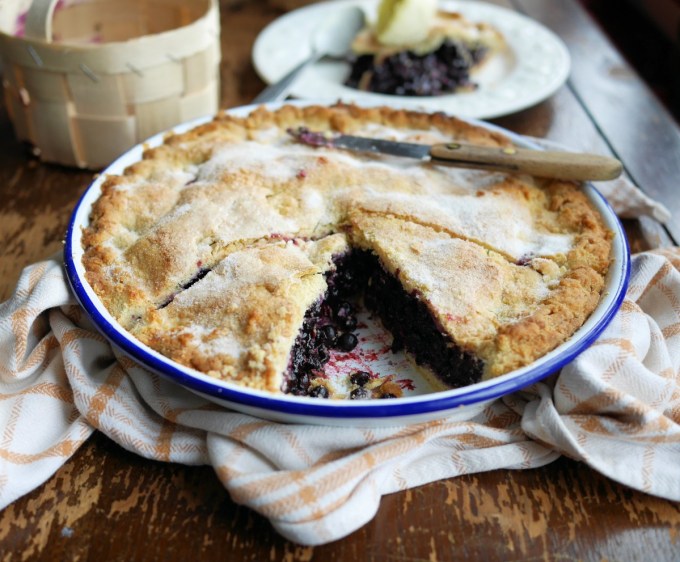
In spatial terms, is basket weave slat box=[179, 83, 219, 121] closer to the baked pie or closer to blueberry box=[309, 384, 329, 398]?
the baked pie

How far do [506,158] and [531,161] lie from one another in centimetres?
9

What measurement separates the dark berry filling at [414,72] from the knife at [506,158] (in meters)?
1.30

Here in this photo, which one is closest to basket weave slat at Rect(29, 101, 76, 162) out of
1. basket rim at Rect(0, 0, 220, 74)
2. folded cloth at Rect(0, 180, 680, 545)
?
basket rim at Rect(0, 0, 220, 74)

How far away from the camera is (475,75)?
3.91 m

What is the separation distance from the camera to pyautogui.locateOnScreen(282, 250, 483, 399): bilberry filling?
2.05m

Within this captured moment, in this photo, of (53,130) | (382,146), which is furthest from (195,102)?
(382,146)

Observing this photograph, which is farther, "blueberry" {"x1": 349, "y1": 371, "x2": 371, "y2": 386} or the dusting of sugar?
the dusting of sugar

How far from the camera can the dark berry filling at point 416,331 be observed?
2.03 meters

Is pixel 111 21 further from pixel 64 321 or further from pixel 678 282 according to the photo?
pixel 678 282

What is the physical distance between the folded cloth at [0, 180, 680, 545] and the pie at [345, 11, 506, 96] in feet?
7.17

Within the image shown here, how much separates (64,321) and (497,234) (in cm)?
139

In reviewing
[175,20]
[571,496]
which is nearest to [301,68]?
[175,20]

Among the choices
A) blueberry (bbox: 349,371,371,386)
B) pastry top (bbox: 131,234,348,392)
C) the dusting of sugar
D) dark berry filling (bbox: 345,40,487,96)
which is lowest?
dark berry filling (bbox: 345,40,487,96)

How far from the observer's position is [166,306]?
206cm
